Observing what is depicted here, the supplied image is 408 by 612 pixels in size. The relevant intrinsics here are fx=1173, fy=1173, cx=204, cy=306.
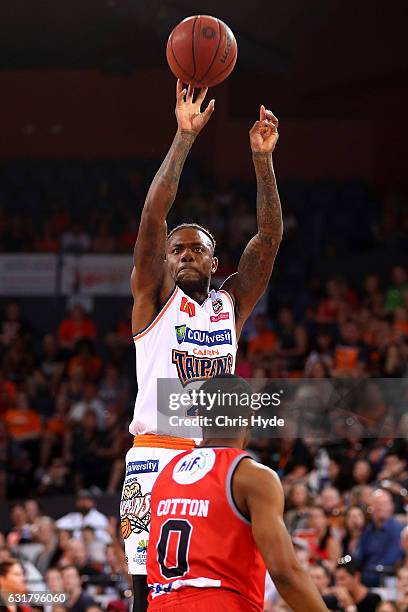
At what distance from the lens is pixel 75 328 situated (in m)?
17.1

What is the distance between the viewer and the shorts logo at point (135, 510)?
5523mm

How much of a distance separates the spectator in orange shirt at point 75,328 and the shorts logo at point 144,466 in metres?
11.4

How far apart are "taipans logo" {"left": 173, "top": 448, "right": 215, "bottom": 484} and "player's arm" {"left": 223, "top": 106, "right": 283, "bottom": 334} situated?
4.91 ft

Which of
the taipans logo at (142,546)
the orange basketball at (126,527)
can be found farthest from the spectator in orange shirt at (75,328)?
the taipans logo at (142,546)

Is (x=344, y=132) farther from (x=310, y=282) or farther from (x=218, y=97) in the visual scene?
(x=310, y=282)

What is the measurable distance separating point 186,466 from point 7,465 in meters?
10.3

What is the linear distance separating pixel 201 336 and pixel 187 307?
0.16 m

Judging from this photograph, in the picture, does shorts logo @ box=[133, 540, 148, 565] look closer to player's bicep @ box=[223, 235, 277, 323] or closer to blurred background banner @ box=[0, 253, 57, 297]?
player's bicep @ box=[223, 235, 277, 323]

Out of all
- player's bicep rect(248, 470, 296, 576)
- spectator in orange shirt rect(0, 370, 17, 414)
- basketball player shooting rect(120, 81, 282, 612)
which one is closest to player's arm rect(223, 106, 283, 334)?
basketball player shooting rect(120, 81, 282, 612)

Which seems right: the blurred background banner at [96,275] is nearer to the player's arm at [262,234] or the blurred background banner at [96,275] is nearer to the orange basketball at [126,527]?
the player's arm at [262,234]

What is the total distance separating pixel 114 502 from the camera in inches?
491

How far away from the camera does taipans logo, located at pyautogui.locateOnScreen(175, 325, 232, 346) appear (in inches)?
224

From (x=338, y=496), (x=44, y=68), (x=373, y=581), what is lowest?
(x=373, y=581)

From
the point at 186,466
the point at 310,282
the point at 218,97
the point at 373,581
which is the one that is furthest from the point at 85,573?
the point at 218,97
